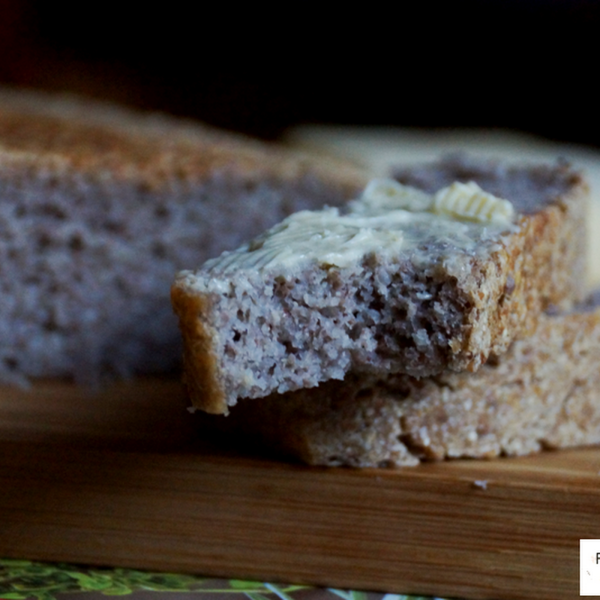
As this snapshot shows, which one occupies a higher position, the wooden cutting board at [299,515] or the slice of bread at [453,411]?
the slice of bread at [453,411]

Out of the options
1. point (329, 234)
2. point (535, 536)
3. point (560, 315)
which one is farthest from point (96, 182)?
point (535, 536)

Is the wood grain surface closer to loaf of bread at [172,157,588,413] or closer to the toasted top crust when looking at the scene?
loaf of bread at [172,157,588,413]

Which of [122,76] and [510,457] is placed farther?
[122,76]

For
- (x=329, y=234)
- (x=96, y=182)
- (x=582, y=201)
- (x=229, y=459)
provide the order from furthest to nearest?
1. (x=96, y=182)
2. (x=582, y=201)
3. (x=229, y=459)
4. (x=329, y=234)

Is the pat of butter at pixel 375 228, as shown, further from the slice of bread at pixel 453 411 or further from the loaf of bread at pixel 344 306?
the slice of bread at pixel 453 411

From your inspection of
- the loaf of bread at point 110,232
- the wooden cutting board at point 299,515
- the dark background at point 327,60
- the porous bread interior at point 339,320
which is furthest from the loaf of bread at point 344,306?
the dark background at point 327,60

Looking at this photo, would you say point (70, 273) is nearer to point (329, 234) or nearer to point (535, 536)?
point (329, 234)
